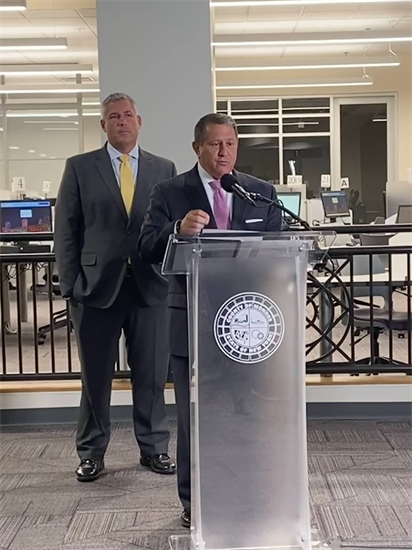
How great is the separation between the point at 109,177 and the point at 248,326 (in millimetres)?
1187

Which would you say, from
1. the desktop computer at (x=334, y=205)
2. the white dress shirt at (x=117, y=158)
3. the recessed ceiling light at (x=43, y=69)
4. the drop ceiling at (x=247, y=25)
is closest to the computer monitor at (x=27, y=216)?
the drop ceiling at (x=247, y=25)

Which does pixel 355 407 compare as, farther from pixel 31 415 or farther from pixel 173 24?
pixel 173 24

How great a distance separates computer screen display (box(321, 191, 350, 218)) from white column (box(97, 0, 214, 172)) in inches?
171

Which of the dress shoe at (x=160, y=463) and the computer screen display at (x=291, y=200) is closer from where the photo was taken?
the dress shoe at (x=160, y=463)

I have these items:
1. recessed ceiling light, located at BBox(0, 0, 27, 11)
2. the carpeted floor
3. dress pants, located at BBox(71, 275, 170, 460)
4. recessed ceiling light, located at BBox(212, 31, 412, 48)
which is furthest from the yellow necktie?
recessed ceiling light, located at BBox(212, 31, 412, 48)

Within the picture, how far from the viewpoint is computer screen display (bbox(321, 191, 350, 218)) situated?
7.94 metres

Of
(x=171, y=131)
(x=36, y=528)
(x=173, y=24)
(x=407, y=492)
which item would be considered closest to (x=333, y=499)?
(x=407, y=492)

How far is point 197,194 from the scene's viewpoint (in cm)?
221

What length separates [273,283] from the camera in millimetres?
Answer: 1892

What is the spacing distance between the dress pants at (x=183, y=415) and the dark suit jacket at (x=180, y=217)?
52 mm

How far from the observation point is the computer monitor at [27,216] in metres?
7.02

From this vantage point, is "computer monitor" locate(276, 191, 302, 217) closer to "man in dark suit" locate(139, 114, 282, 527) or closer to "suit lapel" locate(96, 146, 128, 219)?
"suit lapel" locate(96, 146, 128, 219)

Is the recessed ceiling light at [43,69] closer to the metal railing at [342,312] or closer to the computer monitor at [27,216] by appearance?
the computer monitor at [27,216]

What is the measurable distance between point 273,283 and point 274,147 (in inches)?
430
